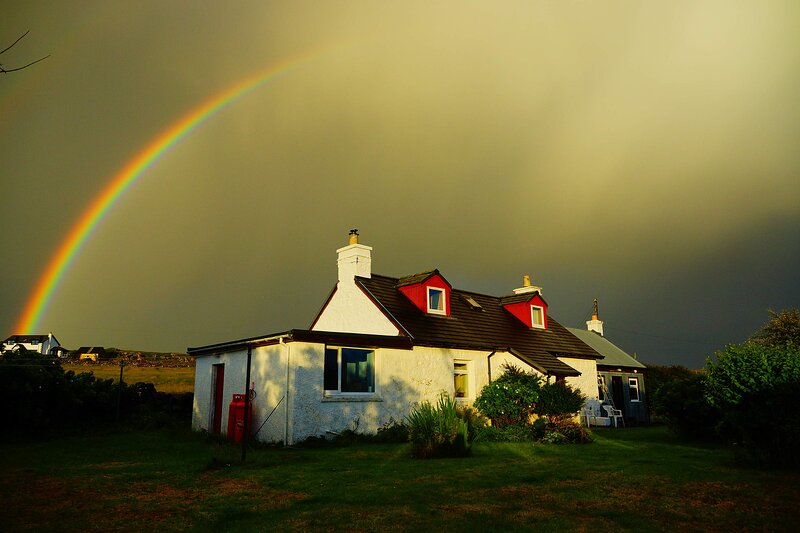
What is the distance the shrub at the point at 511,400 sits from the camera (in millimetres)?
19312

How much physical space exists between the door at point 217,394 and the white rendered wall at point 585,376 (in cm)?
1673

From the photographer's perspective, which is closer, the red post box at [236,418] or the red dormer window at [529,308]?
the red post box at [236,418]

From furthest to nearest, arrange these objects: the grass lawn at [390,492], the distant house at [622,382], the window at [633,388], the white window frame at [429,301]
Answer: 1. the window at [633,388]
2. the distant house at [622,382]
3. the white window frame at [429,301]
4. the grass lawn at [390,492]

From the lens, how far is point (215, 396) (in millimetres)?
20781

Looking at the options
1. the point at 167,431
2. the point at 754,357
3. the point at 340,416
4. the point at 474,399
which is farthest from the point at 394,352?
the point at 754,357

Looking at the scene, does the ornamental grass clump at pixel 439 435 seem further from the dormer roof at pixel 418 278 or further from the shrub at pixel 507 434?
the dormer roof at pixel 418 278

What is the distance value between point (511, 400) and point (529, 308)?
10767mm

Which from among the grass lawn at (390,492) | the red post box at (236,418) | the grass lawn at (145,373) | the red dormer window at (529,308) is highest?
the red dormer window at (529,308)

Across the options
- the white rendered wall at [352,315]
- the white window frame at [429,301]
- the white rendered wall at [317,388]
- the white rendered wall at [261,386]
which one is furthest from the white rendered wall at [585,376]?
the white rendered wall at [261,386]

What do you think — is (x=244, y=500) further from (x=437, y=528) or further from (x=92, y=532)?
(x=437, y=528)

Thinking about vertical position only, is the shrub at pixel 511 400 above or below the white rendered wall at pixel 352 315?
below

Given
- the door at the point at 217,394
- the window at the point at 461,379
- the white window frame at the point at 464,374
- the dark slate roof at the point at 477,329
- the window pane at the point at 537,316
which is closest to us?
the door at the point at 217,394

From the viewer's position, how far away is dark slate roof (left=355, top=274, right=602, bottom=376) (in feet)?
72.6

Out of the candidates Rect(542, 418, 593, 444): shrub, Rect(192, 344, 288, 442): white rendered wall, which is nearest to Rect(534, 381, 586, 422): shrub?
Rect(542, 418, 593, 444): shrub
